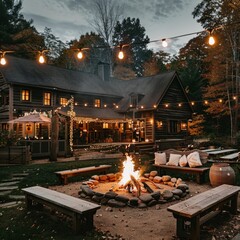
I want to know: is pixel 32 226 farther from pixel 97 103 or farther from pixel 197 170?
pixel 97 103

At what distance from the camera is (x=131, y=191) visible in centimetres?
685

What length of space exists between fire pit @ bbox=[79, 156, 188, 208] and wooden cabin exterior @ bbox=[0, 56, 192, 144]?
40.6 ft

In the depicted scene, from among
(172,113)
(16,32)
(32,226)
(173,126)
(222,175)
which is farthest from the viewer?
(16,32)

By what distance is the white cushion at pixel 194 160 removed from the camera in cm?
843

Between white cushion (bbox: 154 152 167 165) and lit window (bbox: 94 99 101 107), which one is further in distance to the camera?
lit window (bbox: 94 99 101 107)

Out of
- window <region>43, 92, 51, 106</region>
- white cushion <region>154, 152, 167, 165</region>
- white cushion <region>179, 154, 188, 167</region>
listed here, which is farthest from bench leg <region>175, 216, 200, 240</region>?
window <region>43, 92, 51, 106</region>

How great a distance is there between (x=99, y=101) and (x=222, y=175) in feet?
62.6

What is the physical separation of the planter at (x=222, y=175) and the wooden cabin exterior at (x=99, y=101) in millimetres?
13755

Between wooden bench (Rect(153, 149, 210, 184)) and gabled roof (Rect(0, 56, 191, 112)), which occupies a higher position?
gabled roof (Rect(0, 56, 191, 112))

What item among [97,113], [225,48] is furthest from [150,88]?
[225,48]

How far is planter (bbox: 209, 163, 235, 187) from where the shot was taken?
23.9ft

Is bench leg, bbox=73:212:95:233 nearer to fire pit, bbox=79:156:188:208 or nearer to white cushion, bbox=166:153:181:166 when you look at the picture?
fire pit, bbox=79:156:188:208

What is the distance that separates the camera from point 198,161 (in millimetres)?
8453

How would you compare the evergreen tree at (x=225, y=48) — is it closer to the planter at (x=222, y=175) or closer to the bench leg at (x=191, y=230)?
the planter at (x=222, y=175)
